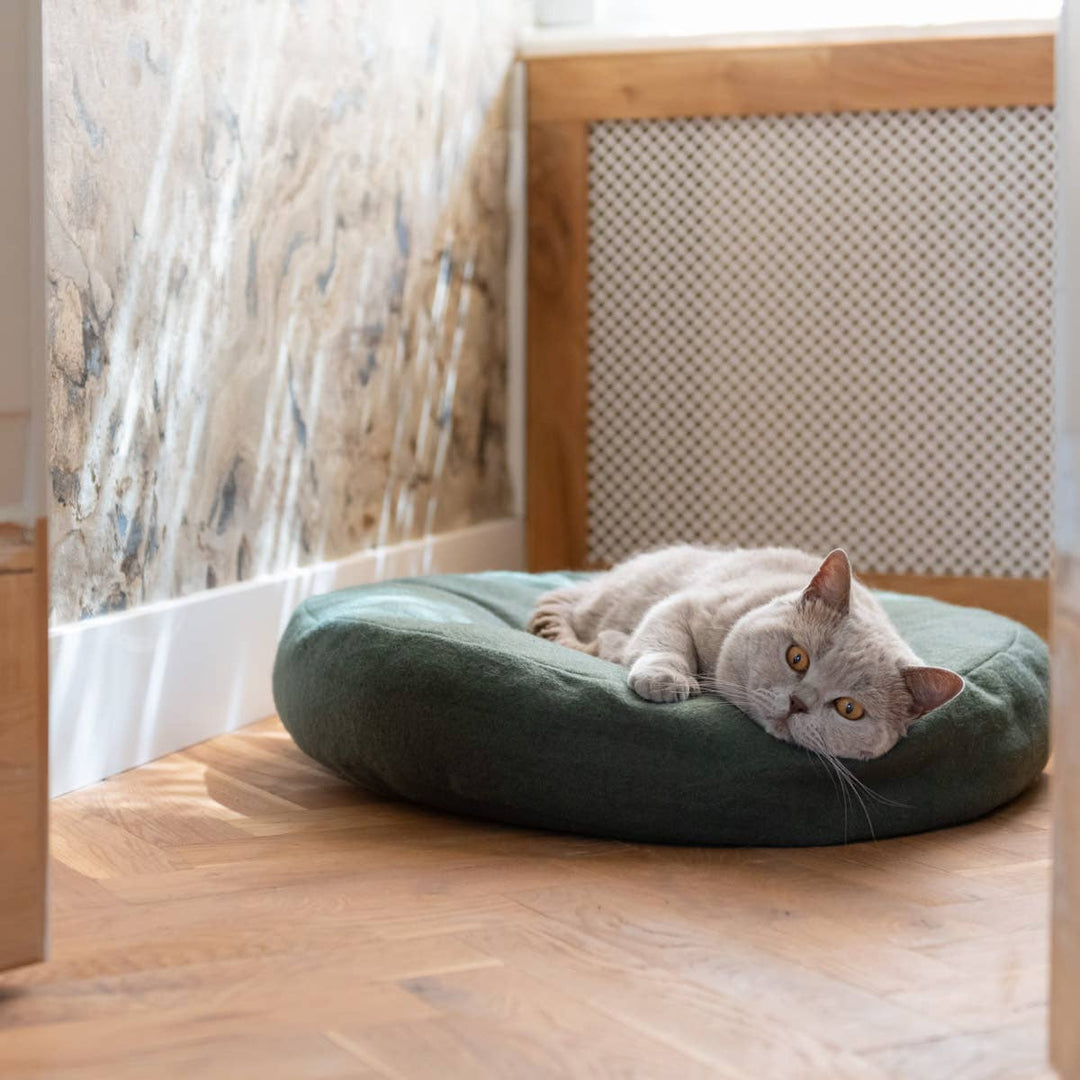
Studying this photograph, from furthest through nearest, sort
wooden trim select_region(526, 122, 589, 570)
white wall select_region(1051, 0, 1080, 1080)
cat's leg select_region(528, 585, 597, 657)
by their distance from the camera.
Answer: wooden trim select_region(526, 122, 589, 570) < cat's leg select_region(528, 585, 597, 657) < white wall select_region(1051, 0, 1080, 1080)

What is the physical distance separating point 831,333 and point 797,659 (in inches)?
67.6

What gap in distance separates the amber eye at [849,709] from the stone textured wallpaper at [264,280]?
3.40ft

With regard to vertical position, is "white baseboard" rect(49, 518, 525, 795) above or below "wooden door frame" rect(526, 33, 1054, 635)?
below

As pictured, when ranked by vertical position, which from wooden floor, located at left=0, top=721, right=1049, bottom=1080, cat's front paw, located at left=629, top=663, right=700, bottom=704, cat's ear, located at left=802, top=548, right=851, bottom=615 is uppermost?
cat's ear, located at left=802, top=548, right=851, bottom=615

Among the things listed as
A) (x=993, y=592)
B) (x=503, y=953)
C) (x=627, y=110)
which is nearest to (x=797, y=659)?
(x=503, y=953)

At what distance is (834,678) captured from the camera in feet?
5.74

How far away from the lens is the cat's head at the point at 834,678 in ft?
5.74

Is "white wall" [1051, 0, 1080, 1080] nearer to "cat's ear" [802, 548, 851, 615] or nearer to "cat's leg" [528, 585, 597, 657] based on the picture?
"cat's ear" [802, 548, 851, 615]

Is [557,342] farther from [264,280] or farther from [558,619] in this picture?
[558,619]

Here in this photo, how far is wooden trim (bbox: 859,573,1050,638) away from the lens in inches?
127

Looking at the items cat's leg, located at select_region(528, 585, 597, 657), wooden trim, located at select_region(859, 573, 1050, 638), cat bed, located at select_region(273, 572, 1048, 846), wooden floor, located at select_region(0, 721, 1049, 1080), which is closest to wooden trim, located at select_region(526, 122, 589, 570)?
wooden trim, located at select_region(859, 573, 1050, 638)

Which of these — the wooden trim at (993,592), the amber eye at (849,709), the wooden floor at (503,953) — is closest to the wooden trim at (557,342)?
the wooden trim at (993,592)

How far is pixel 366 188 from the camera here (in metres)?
2.81

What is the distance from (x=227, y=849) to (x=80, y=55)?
3.47 feet
